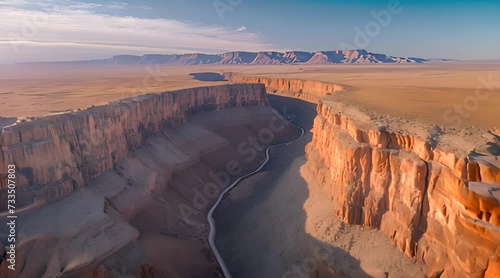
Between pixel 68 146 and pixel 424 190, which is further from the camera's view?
→ pixel 68 146

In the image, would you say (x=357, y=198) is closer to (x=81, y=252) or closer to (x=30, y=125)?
(x=81, y=252)

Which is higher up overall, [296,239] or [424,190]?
[424,190]

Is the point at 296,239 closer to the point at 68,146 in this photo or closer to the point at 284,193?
the point at 284,193

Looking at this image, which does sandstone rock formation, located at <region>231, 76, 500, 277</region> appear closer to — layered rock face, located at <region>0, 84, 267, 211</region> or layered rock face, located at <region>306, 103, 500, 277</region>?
layered rock face, located at <region>306, 103, 500, 277</region>

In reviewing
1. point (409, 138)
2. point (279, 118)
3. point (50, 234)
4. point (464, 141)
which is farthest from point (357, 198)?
point (279, 118)

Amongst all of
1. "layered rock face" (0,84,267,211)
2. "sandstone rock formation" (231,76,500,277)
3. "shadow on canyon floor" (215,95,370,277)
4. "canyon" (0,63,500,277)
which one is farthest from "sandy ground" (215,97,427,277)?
"layered rock face" (0,84,267,211)

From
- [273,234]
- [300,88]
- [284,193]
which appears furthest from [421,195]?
[300,88]
